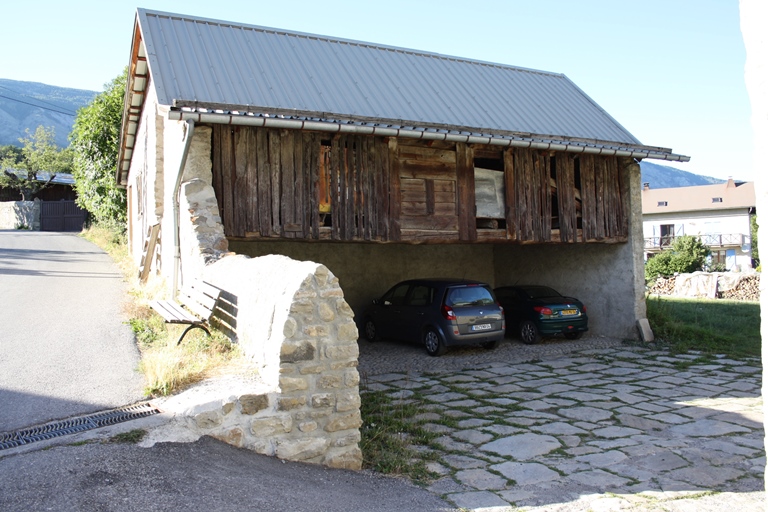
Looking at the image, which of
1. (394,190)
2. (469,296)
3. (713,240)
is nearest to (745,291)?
(469,296)

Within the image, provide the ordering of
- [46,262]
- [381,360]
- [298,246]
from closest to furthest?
[381,360]
[298,246]
[46,262]

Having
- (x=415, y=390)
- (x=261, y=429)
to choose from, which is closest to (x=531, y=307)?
(x=415, y=390)

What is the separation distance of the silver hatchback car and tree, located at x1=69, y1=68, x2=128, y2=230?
1397 centimetres

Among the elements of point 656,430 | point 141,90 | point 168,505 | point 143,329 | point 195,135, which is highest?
point 141,90

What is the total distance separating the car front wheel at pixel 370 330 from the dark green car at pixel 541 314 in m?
3.05

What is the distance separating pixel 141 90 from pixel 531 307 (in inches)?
386

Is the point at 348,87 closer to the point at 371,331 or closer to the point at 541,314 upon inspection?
the point at 371,331

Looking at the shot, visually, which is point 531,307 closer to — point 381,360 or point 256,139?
point 381,360

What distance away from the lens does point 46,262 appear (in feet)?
54.4

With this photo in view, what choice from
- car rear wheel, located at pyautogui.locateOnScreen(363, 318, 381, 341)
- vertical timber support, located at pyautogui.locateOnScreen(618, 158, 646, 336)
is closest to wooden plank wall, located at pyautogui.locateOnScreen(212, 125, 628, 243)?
vertical timber support, located at pyautogui.locateOnScreen(618, 158, 646, 336)

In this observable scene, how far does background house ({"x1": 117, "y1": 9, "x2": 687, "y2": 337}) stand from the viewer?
388 inches

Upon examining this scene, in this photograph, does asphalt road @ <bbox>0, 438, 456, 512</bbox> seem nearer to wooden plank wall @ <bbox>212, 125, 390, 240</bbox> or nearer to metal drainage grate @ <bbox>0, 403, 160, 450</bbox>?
metal drainage grate @ <bbox>0, 403, 160, 450</bbox>

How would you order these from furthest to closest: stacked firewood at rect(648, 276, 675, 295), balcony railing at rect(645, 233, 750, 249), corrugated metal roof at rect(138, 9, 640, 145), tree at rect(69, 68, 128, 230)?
1. balcony railing at rect(645, 233, 750, 249)
2. stacked firewood at rect(648, 276, 675, 295)
3. tree at rect(69, 68, 128, 230)
4. corrugated metal roof at rect(138, 9, 640, 145)

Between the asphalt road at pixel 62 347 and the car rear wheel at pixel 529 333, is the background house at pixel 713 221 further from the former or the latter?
the asphalt road at pixel 62 347
